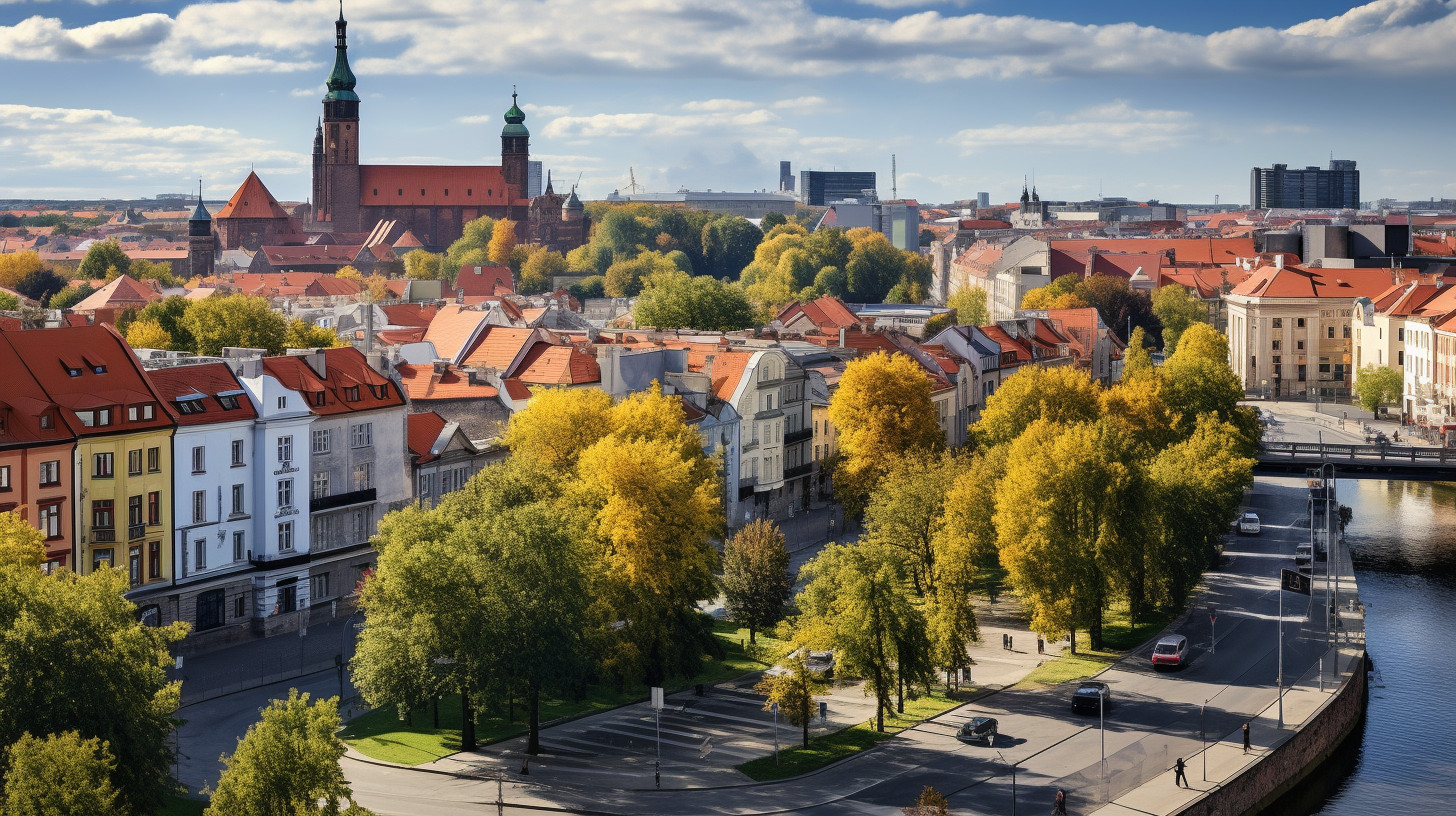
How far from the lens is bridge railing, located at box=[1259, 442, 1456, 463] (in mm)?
102375

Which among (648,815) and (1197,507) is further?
(1197,507)

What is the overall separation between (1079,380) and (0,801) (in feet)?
229

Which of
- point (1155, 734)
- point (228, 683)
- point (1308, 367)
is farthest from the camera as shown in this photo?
point (1308, 367)

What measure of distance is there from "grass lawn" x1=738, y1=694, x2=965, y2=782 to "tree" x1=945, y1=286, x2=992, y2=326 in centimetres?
11793

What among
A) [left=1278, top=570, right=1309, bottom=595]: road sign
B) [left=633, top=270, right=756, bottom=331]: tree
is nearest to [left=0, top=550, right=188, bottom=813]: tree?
[left=1278, top=570, right=1309, bottom=595]: road sign

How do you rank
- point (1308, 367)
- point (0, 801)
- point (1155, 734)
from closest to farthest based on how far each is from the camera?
point (0, 801) → point (1155, 734) → point (1308, 367)

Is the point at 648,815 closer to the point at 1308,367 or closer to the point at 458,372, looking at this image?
the point at 458,372

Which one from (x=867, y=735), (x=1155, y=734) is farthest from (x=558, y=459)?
(x=1155, y=734)

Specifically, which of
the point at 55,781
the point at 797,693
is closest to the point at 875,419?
the point at 797,693

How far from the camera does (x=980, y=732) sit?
55969mm

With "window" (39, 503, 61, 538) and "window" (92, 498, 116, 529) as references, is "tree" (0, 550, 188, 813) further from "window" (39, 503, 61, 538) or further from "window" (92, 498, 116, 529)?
"window" (92, 498, 116, 529)

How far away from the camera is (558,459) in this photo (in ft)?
245

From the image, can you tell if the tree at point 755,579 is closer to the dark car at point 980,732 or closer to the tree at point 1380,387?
the dark car at point 980,732

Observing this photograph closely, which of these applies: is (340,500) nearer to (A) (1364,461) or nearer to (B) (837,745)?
(B) (837,745)
